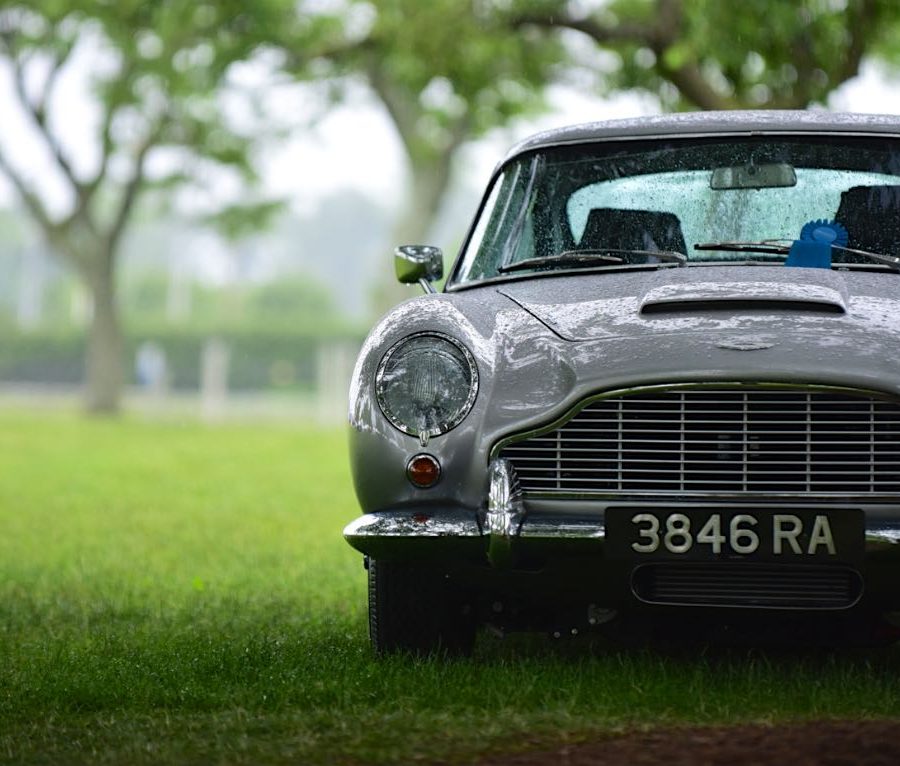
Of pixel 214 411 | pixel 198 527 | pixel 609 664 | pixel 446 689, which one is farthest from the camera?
pixel 214 411

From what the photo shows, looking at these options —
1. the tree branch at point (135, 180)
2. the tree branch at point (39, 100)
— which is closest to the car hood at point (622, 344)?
the tree branch at point (39, 100)

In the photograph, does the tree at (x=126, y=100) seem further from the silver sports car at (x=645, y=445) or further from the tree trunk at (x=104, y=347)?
the silver sports car at (x=645, y=445)

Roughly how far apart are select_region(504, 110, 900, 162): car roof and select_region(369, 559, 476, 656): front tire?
5.61 ft

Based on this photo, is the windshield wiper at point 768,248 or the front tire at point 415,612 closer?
the front tire at point 415,612

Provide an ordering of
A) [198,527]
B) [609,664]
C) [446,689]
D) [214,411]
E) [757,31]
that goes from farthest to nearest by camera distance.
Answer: [214,411]
[757,31]
[198,527]
[609,664]
[446,689]

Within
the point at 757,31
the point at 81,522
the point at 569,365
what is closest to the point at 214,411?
the point at 757,31

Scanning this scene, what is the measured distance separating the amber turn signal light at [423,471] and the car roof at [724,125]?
1.61m

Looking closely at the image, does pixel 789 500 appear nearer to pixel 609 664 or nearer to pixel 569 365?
pixel 569 365

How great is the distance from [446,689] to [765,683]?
3.04ft

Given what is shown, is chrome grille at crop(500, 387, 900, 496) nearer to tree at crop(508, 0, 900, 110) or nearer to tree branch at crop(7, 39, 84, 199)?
tree at crop(508, 0, 900, 110)

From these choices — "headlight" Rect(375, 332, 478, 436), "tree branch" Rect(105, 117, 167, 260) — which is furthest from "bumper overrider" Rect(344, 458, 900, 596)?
"tree branch" Rect(105, 117, 167, 260)

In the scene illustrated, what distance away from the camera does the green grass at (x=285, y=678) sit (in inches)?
165

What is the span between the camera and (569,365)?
4.52m

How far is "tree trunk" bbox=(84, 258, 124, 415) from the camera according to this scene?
98.8 ft
